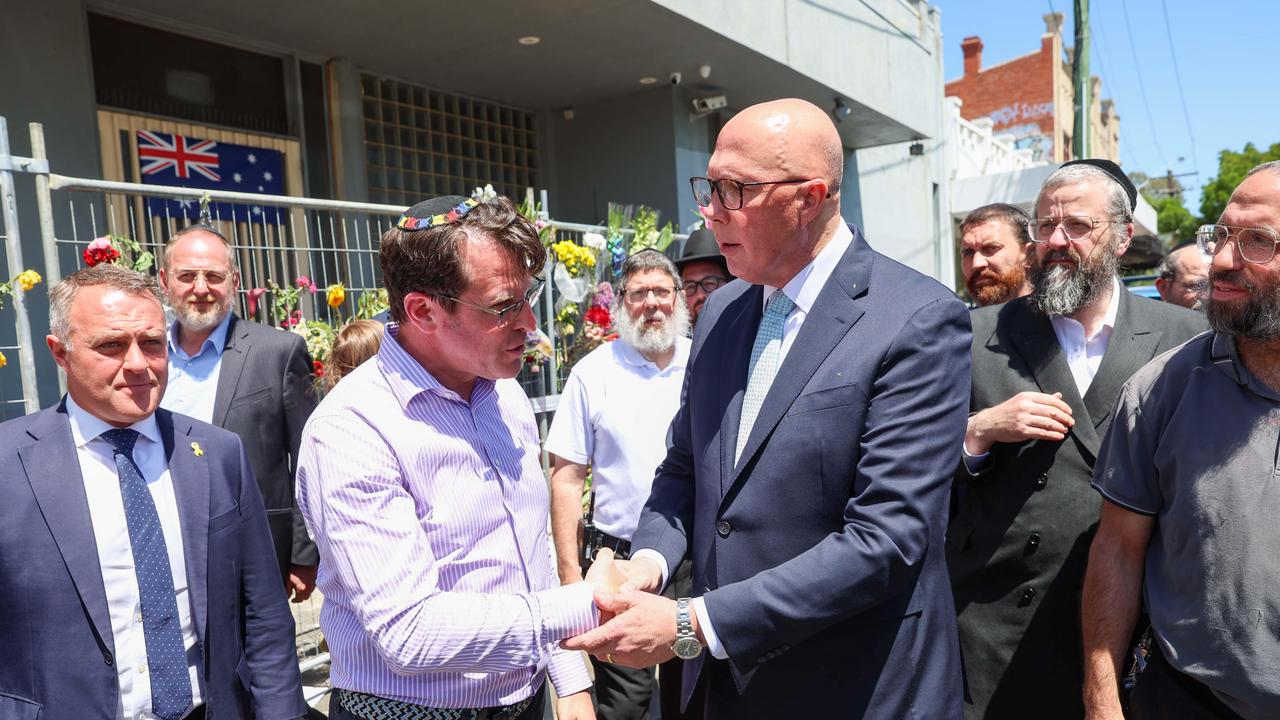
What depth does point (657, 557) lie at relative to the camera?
7.05 ft

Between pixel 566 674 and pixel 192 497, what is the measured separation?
116 cm

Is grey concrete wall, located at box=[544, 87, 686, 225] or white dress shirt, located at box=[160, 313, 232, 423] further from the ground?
grey concrete wall, located at box=[544, 87, 686, 225]

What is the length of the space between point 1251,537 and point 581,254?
5019 millimetres

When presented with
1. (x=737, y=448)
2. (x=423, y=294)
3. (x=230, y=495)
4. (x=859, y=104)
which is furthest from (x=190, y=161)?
(x=859, y=104)

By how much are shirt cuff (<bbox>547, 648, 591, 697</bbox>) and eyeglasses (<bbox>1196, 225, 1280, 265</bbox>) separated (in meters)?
1.88

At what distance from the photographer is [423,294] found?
79.0 inches

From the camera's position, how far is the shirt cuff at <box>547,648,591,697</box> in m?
2.27

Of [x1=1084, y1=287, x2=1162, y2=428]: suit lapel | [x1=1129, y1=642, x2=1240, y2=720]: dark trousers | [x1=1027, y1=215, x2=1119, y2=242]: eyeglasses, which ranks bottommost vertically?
[x1=1129, y1=642, x2=1240, y2=720]: dark trousers

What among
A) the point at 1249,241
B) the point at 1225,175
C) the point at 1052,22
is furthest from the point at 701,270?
the point at 1052,22

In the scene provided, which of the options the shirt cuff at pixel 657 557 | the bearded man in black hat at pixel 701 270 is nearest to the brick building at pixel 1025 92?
the bearded man in black hat at pixel 701 270

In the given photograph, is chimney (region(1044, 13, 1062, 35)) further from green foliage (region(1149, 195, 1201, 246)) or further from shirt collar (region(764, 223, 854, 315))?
shirt collar (region(764, 223, 854, 315))

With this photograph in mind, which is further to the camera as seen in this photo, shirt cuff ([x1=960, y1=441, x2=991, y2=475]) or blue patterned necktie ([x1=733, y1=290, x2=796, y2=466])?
shirt cuff ([x1=960, y1=441, x2=991, y2=475])

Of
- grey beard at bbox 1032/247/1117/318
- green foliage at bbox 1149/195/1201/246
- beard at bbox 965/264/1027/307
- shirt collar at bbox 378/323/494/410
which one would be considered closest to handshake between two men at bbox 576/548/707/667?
shirt collar at bbox 378/323/494/410

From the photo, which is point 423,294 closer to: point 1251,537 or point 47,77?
point 1251,537
